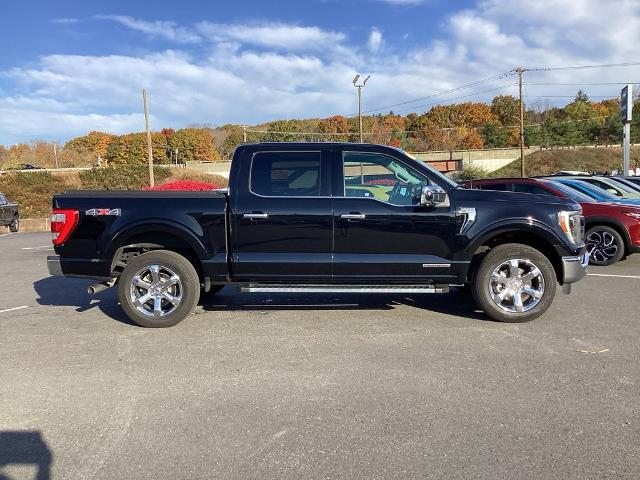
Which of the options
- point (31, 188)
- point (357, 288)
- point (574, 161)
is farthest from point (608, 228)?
point (574, 161)

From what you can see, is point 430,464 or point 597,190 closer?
point 430,464

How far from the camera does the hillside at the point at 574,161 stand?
68.4 meters

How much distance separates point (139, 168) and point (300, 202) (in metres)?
45.8

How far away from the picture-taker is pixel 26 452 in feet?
10.2

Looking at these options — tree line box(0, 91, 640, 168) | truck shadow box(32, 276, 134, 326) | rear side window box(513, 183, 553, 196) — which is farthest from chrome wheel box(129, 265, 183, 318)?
tree line box(0, 91, 640, 168)

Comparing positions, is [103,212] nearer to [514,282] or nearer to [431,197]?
[431,197]

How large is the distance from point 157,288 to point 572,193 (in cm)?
813

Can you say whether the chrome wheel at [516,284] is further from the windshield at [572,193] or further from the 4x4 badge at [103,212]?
the windshield at [572,193]

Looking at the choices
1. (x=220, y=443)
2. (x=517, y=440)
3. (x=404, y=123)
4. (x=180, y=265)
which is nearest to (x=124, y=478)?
(x=220, y=443)

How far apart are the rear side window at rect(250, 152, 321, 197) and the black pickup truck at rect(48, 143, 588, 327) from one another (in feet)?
0.04

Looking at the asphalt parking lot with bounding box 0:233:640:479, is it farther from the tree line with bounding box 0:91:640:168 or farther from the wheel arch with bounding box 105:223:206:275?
the tree line with bounding box 0:91:640:168

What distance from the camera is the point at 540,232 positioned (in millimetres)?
5609

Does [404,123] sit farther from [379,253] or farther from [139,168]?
[379,253]

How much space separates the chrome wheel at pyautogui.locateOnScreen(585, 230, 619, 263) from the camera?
31.2 ft
